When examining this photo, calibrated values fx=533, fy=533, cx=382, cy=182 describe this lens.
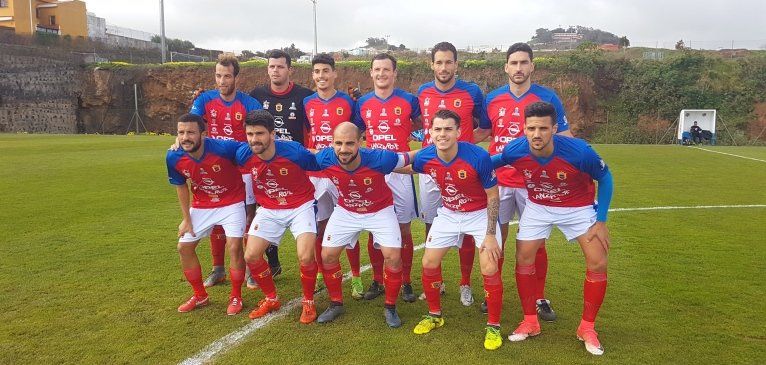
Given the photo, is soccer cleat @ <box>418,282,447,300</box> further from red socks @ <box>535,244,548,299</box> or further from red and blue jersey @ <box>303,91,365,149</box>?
red and blue jersey @ <box>303,91,365,149</box>

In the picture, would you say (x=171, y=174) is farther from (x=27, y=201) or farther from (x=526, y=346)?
(x=27, y=201)

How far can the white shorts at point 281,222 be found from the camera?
A: 15.8ft

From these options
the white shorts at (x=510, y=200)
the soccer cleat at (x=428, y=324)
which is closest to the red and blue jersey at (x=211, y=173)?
the soccer cleat at (x=428, y=324)

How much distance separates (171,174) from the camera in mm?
4977

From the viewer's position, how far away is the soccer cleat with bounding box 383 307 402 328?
4.45 m

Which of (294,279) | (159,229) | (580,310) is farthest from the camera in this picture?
(159,229)

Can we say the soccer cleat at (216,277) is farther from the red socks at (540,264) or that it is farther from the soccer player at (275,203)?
the red socks at (540,264)

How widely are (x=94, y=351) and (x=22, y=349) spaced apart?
0.55 meters

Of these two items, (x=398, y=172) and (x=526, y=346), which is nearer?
(x=526, y=346)

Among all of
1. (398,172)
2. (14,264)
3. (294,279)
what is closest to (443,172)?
(398,172)

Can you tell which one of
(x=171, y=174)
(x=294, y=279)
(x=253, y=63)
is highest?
(x=253, y=63)

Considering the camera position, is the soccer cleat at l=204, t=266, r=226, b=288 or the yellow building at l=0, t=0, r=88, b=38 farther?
the yellow building at l=0, t=0, r=88, b=38

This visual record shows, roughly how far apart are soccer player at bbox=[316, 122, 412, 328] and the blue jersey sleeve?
4.28 feet

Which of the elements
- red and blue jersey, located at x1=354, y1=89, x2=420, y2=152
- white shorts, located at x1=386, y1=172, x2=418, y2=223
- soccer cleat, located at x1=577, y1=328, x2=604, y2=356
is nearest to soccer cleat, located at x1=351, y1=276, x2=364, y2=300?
white shorts, located at x1=386, y1=172, x2=418, y2=223
